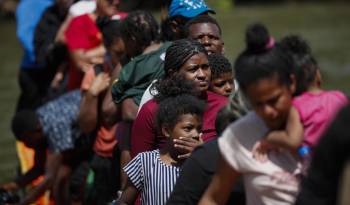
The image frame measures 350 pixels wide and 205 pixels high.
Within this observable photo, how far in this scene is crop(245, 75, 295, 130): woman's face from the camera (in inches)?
160

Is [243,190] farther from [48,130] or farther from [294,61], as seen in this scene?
[48,130]

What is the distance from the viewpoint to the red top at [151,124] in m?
5.73

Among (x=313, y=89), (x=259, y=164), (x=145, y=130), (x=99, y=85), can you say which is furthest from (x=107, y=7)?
(x=259, y=164)

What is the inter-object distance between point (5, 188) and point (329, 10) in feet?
68.8

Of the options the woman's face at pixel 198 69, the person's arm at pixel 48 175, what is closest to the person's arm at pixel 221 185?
the woman's face at pixel 198 69

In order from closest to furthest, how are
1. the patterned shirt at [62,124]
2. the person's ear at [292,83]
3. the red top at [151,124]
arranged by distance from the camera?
the person's ear at [292,83] → the red top at [151,124] → the patterned shirt at [62,124]

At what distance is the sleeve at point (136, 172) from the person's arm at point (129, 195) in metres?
0.04

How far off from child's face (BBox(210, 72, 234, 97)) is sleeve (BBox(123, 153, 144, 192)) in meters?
0.99

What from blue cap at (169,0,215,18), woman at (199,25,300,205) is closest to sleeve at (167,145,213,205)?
woman at (199,25,300,205)

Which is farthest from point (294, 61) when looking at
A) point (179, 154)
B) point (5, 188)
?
point (5, 188)

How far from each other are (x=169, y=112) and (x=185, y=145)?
244 millimetres

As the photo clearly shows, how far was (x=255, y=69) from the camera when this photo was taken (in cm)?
410

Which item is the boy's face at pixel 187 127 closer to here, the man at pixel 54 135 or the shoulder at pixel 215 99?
the shoulder at pixel 215 99

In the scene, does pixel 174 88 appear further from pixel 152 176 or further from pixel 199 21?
pixel 199 21
